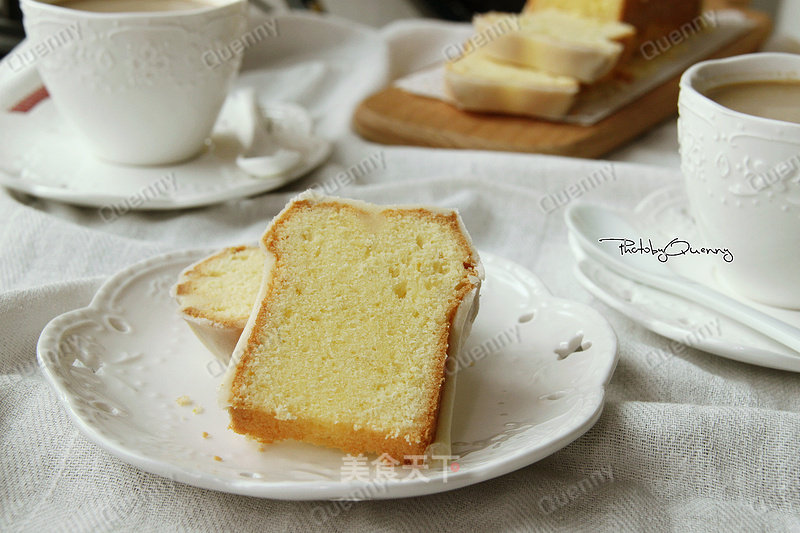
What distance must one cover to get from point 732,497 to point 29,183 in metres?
1.68

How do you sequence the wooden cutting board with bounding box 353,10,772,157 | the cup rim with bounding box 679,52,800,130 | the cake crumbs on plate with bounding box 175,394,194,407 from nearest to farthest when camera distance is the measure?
1. the cake crumbs on plate with bounding box 175,394,194,407
2. the cup rim with bounding box 679,52,800,130
3. the wooden cutting board with bounding box 353,10,772,157

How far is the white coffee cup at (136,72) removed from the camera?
1888 millimetres

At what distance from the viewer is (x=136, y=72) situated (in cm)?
194

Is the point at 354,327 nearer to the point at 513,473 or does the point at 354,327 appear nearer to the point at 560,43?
the point at 513,473

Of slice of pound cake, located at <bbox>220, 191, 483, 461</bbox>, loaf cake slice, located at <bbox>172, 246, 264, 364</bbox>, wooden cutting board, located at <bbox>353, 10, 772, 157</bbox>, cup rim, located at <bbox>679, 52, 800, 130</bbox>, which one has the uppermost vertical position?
cup rim, located at <bbox>679, 52, 800, 130</bbox>

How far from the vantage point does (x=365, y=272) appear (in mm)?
1246

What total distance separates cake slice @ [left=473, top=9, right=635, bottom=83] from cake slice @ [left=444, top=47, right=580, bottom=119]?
36 mm

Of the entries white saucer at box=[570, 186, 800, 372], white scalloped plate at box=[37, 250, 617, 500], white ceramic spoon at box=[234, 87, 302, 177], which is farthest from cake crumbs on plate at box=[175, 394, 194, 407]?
white ceramic spoon at box=[234, 87, 302, 177]

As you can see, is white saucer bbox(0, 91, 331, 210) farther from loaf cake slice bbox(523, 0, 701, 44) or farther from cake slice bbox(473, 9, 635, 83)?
loaf cake slice bbox(523, 0, 701, 44)

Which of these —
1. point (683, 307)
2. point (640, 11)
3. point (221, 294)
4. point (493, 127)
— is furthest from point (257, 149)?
point (640, 11)

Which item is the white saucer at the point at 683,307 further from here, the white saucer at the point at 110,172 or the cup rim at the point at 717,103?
the white saucer at the point at 110,172

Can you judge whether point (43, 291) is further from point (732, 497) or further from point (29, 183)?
point (732, 497)

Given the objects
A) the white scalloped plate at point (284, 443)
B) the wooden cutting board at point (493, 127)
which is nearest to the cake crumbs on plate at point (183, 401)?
the white scalloped plate at point (284, 443)

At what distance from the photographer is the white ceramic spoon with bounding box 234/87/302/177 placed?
6.82 feet
